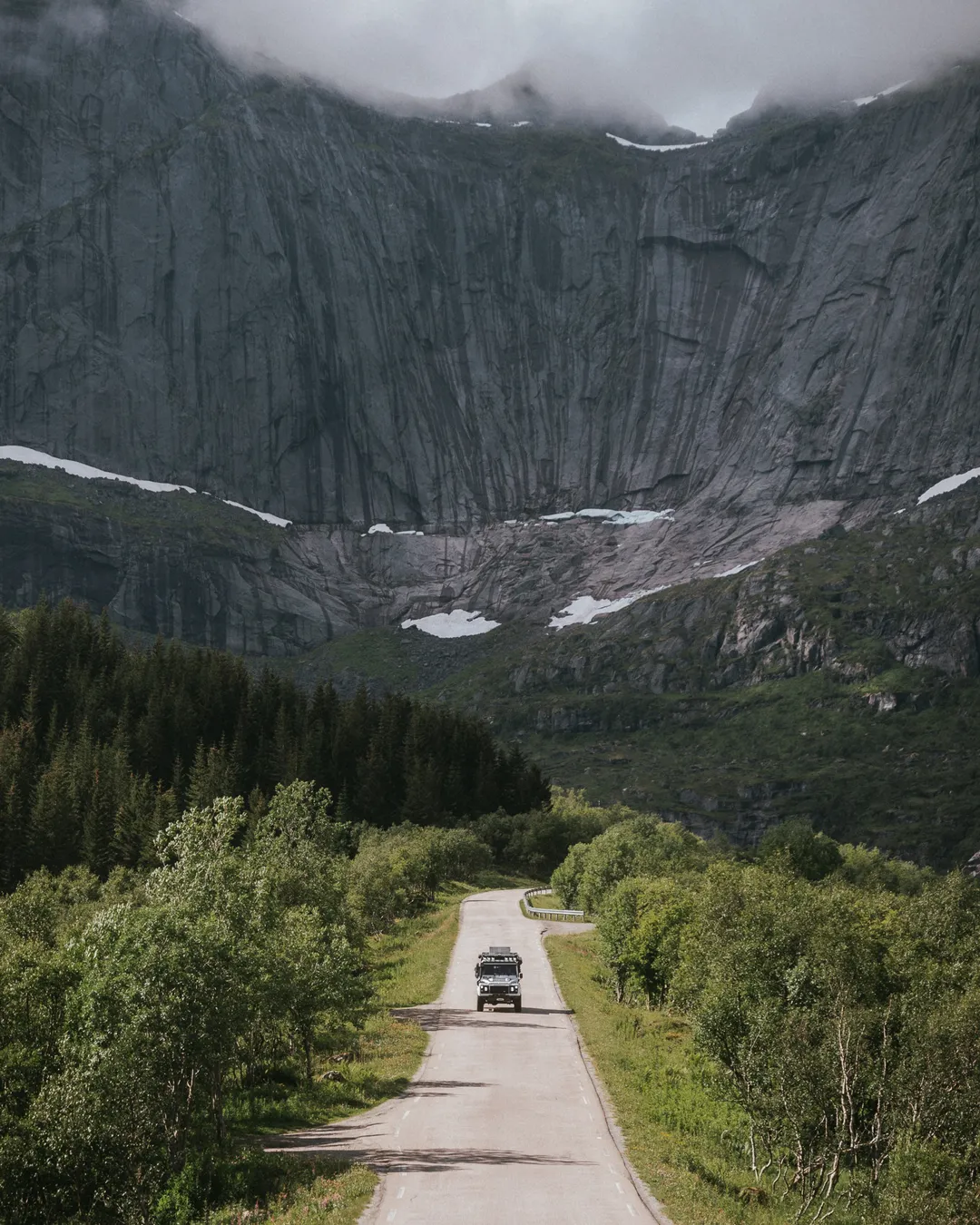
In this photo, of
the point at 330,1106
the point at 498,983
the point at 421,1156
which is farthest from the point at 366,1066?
the point at 498,983

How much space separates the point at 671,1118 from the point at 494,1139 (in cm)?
976

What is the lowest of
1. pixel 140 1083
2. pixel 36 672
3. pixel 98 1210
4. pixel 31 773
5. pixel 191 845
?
pixel 98 1210

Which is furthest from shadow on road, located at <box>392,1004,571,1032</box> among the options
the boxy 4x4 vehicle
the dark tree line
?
the dark tree line

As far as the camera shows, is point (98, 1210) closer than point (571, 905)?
Yes

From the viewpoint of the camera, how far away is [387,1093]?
4475cm

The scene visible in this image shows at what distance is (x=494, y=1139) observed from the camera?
1478 inches

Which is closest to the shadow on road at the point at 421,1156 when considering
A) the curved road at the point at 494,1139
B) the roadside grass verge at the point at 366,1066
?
the curved road at the point at 494,1139

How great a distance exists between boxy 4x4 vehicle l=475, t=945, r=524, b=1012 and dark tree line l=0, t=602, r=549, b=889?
59.3 metres

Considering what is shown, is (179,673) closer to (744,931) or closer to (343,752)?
(343,752)

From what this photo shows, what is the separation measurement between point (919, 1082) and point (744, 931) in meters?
13.0

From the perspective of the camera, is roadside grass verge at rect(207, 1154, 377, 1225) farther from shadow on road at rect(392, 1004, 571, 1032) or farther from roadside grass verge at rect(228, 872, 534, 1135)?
shadow on road at rect(392, 1004, 571, 1032)

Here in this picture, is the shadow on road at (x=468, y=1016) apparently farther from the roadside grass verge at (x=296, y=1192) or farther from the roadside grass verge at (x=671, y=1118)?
the roadside grass verge at (x=296, y=1192)

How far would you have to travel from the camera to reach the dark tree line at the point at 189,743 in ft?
417

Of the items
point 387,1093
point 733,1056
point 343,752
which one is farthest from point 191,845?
point 343,752
